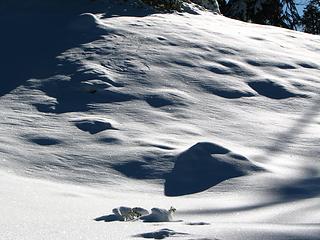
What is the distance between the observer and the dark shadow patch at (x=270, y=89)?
771 centimetres

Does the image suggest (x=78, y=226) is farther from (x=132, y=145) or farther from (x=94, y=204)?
(x=132, y=145)

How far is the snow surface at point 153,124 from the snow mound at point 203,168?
0.5 inches

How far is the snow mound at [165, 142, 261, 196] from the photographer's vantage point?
5.19m

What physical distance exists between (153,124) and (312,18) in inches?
433

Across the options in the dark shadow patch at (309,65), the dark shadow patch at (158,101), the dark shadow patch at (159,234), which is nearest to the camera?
the dark shadow patch at (159,234)

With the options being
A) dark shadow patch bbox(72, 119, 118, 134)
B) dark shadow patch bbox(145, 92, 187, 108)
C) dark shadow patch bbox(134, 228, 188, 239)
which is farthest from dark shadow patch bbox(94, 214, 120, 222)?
dark shadow patch bbox(145, 92, 187, 108)

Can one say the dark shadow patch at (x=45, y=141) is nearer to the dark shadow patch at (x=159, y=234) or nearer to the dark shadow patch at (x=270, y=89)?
the dark shadow patch at (x=159, y=234)

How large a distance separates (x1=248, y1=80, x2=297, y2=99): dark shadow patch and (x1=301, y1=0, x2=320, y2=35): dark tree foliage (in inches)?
354

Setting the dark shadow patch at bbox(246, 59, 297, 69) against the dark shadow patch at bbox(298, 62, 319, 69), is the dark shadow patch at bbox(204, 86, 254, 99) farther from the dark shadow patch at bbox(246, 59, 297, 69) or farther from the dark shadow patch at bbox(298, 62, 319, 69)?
the dark shadow patch at bbox(298, 62, 319, 69)

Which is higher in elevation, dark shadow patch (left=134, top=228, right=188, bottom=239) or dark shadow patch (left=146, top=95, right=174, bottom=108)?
dark shadow patch (left=134, top=228, right=188, bottom=239)

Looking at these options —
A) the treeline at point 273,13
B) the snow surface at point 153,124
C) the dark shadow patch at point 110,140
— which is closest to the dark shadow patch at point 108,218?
the snow surface at point 153,124

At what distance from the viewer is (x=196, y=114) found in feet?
22.6

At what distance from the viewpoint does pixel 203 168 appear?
544 centimetres

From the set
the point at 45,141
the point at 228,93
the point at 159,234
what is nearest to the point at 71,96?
the point at 45,141
